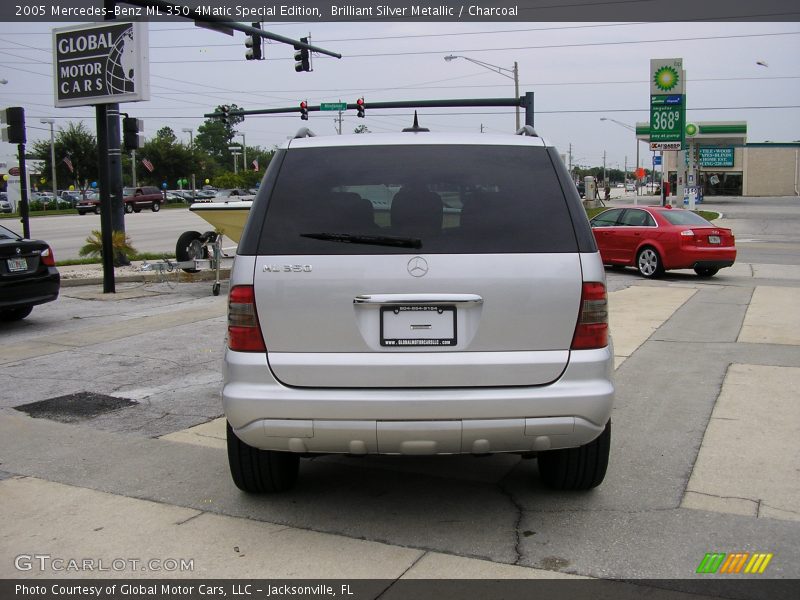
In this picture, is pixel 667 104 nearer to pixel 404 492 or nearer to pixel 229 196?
pixel 229 196

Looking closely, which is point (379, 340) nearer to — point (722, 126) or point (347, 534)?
point (347, 534)

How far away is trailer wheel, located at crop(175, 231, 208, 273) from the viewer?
1399 centimetres

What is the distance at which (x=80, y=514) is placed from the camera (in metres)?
4.30

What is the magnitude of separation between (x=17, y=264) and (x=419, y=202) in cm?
760

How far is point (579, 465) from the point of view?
4375 millimetres

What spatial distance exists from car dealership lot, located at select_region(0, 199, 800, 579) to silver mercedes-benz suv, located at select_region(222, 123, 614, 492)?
0.49 metres

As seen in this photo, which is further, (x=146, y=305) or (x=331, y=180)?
(x=146, y=305)

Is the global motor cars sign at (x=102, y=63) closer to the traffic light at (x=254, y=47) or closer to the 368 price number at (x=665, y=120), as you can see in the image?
the traffic light at (x=254, y=47)

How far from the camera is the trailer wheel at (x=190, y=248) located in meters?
14.0

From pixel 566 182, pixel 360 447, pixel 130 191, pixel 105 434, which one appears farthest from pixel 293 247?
pixel 130 191

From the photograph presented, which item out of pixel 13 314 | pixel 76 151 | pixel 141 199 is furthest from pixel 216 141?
pixel 13 314

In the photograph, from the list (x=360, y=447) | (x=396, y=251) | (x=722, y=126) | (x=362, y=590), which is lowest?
(x=362, y=590)

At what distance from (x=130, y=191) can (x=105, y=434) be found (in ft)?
170

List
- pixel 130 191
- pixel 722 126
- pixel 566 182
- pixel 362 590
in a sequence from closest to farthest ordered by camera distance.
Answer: pixel 362 590 → pixel 566 182 → pixel 130 191 → pixel 722 126
